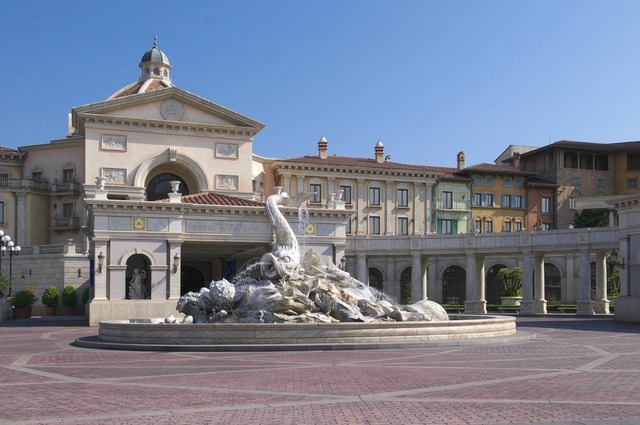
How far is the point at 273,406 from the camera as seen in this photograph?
13219 mm

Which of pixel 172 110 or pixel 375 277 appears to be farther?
pixel 375 277

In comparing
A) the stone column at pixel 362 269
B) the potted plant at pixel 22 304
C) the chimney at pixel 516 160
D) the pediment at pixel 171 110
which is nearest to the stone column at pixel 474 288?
the stone column at pixel 362 269

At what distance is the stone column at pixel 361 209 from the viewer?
7875 cm

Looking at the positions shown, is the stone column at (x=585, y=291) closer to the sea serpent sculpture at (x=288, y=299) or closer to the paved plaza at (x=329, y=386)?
the sea serpent sculpture at (x=288, y=299)

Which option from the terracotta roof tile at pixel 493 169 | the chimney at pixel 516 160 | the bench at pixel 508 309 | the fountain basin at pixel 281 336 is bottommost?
the bench at pixel 508 309

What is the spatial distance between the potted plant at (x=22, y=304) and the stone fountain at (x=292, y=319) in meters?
26.6

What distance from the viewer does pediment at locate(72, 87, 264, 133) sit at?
5825 centimetres

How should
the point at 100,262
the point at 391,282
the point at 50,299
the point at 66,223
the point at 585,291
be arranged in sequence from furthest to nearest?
the point at 391,282
the point at 66,223
the point at 50,299
the point at 585,291
the point at 100,262

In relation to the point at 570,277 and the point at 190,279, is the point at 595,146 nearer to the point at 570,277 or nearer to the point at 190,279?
the point at 570,277

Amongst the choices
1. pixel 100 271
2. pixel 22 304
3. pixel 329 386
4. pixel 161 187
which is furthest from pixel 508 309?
pixel 329 386

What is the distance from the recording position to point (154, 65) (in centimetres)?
8050

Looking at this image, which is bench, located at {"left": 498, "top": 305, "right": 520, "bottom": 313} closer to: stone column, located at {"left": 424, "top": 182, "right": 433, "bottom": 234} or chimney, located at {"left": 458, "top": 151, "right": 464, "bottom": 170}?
stone column, located at {"left": 424, "top": 182, "right": 433, "bottom": 234}

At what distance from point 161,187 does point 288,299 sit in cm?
3499

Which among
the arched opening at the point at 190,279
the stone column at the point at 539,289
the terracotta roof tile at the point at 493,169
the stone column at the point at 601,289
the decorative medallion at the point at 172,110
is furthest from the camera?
the terracotta roof tile at the point at 493,169
